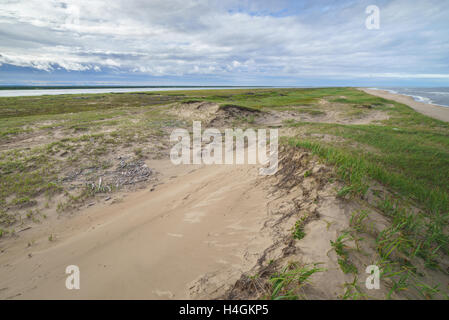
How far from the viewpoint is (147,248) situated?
14.3 ft

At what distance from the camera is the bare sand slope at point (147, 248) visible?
3426mm

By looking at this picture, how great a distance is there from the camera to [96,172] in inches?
343

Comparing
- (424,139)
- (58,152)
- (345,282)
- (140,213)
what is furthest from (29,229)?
(424,139)

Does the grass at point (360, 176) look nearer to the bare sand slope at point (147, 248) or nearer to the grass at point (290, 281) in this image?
the grass at point (290, 281)

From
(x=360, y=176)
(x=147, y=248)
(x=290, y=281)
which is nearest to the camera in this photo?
(x=290, y=281)

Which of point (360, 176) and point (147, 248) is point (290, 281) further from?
point (360, 176)

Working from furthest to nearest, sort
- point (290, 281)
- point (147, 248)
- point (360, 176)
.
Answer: point (360, 176)
point (147, 248)
point (290, 281)

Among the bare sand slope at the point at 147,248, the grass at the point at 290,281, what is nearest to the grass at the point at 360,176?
the grass at the point at 290,281

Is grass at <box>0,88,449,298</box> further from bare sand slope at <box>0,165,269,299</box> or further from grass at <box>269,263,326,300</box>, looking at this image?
bare sand slope at <box>0,165,269,299</box>

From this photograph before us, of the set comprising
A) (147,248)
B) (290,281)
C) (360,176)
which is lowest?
(147,248)

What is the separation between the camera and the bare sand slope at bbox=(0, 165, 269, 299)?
135 inches

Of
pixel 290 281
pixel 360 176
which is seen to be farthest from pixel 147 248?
pixel 360 176

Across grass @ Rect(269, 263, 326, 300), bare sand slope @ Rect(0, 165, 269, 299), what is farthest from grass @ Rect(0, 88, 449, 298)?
bare sand slope @ Rect(0, 165, 269, 299)
